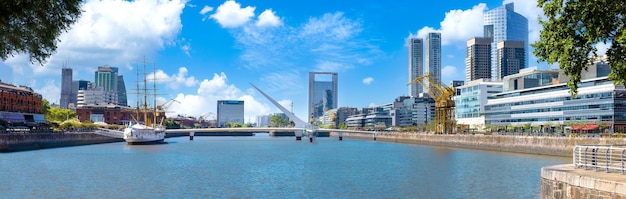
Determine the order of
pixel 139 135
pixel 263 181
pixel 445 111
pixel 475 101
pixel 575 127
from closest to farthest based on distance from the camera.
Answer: pixel 263 181
pixel 575 127
pixel 139 135
pixel 445 111
pixel 475 101

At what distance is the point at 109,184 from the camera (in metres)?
36.7

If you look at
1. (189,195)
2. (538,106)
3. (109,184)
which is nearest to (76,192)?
(109,184)

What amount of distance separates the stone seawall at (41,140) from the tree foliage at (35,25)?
6225cm

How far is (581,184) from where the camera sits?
17.5 meters

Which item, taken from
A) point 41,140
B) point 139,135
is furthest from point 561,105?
point 41,140

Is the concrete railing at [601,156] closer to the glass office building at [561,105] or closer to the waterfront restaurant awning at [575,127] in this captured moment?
the glass office building at [561,105]

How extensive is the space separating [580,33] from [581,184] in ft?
18.7

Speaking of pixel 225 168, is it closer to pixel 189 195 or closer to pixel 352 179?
pixel 352 179

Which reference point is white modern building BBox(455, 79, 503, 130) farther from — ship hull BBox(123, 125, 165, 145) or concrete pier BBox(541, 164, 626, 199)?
concrete pier BBox(541, 164, 626, 199)

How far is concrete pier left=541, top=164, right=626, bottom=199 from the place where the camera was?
16000mm

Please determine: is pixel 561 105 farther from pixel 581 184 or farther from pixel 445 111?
pixel 581 184

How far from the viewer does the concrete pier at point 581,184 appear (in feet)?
52.5

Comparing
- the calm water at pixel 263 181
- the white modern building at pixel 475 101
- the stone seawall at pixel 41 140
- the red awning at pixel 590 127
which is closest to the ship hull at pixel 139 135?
the stone seawall at pixel 41 140

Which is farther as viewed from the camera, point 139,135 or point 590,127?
point 139,135
